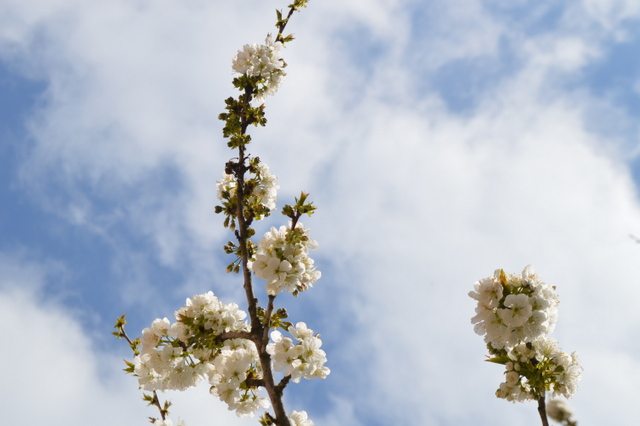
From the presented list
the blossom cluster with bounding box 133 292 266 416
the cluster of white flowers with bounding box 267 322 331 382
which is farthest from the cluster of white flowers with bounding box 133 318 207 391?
the cluster of white flowers with bounding box 267 322 331 382

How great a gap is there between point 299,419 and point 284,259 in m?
1.59

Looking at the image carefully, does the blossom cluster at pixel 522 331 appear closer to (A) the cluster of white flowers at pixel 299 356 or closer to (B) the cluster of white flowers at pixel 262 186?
(A) the cluster of white flowers at pixel 299 356

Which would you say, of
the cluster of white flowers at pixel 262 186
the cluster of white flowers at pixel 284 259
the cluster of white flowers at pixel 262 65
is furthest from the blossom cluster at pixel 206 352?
the cluster of white flowers at pixel 262 65

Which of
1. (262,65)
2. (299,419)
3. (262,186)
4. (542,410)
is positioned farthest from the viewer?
(262,65)

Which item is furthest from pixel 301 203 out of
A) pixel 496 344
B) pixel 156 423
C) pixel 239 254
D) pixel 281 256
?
pixel 156 423

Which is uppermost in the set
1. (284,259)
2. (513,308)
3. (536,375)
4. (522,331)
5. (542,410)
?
(284,259)

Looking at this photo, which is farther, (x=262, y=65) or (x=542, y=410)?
(x=262, y=65)

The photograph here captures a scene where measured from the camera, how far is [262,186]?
5.32 metres

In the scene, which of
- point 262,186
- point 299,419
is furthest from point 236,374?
point 262,186

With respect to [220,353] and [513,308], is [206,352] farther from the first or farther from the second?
[513,308]

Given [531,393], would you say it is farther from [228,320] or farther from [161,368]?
[161,368]

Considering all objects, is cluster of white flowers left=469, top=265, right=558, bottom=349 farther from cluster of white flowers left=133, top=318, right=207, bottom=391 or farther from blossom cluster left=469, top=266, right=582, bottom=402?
cluster of white flowers left=133, top=318, right=207, bottom=391

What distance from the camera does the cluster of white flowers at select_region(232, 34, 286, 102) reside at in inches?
226

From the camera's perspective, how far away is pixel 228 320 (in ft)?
15.0
